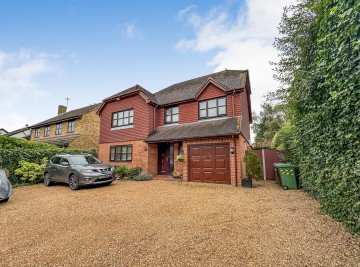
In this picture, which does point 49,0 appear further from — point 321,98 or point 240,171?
point 240,171

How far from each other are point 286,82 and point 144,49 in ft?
35.8

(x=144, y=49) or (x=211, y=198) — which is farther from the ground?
(x=144, y=49)

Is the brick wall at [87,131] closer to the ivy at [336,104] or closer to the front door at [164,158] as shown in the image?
the front door at [164,158]

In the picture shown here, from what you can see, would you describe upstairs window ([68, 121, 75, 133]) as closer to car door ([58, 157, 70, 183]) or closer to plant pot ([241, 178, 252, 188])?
car door ([58, 157, 70, 183])

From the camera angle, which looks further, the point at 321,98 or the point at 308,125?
the point at 308,125

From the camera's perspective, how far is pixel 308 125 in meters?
5.48

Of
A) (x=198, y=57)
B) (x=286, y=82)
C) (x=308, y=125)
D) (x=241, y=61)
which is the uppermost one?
(x=241, y=61)

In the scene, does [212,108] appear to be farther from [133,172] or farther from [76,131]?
[76,131]

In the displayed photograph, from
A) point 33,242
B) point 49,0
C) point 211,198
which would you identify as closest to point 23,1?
point 49,0

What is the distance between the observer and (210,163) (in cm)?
1088

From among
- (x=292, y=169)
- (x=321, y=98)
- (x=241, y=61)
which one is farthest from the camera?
(x=241, y=61)

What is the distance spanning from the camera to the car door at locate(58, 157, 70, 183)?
374 inches

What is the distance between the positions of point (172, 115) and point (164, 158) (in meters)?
3.67

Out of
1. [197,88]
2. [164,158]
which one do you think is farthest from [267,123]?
[164,158]
